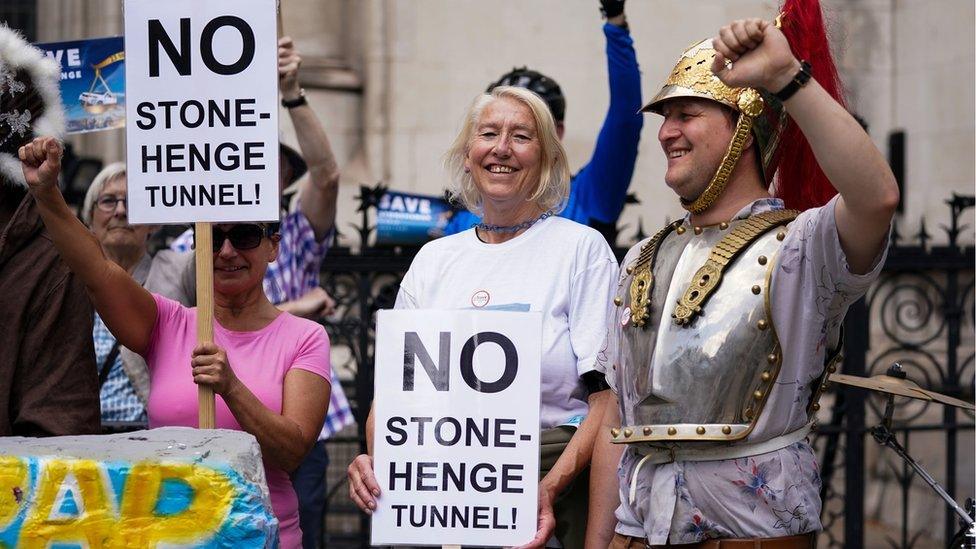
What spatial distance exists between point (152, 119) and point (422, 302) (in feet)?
3.07

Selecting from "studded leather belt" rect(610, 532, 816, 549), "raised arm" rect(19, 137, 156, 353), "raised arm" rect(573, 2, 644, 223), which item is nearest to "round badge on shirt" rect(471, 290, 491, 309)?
"studded leather belt" rect(610, 532, 816, 549)

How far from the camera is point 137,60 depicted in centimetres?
416

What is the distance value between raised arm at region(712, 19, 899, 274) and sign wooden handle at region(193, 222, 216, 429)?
5.30 ft

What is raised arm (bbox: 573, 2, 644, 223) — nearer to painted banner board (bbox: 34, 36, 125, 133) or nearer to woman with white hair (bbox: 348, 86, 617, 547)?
woman with white hair (bbox: 348, 86, 617, 547)

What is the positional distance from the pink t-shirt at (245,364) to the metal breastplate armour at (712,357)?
1140mm

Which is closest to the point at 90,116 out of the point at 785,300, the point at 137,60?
the point at 137,60

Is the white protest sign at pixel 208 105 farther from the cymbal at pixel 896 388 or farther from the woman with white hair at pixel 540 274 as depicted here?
the cymbal at pixel 896 388

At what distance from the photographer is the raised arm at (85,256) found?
3.81 meters

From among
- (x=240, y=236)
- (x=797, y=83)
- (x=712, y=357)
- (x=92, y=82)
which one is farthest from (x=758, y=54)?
(x=92, y=82)

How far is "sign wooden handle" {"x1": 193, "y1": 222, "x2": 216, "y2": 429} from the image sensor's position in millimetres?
3943

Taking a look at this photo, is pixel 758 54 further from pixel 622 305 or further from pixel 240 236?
pixel 240 236

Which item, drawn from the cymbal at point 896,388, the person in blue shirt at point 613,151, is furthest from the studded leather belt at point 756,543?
the person in blue shirt at point 613,151

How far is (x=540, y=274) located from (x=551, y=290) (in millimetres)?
58

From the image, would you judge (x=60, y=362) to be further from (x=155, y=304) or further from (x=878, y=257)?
(x=878, y=257)
